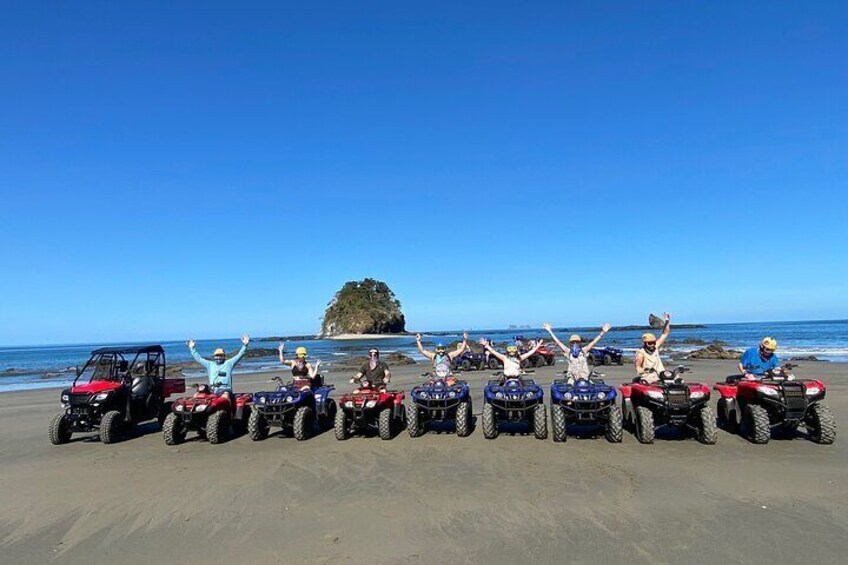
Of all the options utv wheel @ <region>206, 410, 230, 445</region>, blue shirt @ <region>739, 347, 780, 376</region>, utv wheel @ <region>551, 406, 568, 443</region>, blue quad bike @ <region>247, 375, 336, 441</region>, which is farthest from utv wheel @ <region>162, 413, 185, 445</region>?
blue shirt @ <region>739, 347, 780, 376</region>

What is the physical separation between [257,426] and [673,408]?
291 inches

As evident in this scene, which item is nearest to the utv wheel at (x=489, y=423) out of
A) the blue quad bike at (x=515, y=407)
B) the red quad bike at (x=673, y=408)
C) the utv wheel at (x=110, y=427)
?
the blue quad bike at (x=515, y=407)

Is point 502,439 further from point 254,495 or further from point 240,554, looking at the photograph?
point 240,554

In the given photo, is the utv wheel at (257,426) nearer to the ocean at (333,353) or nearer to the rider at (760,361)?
the rider at (760,361)

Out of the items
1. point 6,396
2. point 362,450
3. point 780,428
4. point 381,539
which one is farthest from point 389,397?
point 6,396

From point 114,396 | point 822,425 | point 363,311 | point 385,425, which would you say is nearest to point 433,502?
point 385,425

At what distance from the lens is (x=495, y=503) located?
20.9ft

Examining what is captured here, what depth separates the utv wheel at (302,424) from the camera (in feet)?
33.9

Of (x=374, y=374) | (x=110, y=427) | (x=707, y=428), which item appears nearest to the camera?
(x=707, y=428)

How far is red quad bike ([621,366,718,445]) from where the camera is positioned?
8.90 meters

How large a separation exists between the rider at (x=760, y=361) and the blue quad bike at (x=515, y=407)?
12.0 feet

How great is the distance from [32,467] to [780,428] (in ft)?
41.9

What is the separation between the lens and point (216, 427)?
403 inches

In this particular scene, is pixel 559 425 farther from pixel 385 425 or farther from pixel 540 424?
pixel 385 425
